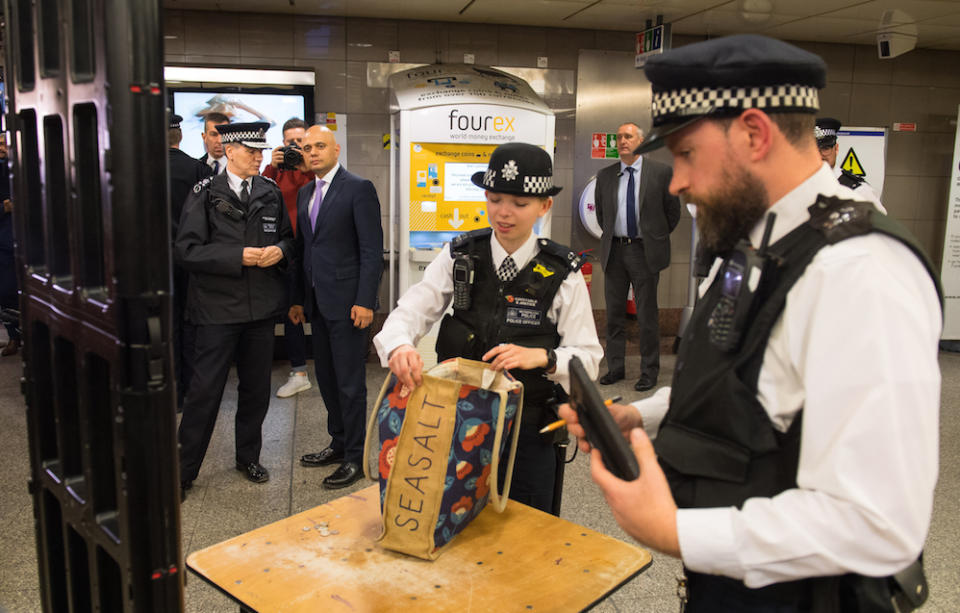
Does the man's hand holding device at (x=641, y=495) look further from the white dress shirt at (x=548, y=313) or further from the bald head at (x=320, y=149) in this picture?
the bald head at (x=320, y=149)

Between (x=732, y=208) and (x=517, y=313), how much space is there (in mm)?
1039

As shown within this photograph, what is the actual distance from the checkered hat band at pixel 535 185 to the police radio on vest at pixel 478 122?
2.96 m

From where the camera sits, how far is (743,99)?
974mm

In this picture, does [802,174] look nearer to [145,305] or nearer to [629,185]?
[145,305]

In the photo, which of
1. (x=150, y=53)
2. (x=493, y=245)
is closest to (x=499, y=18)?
(x=493, y=245)

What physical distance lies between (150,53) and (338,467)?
3078 millimetres

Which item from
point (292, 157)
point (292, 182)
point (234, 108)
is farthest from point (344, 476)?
point (234, 108)

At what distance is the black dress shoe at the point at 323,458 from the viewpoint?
3.74 metres

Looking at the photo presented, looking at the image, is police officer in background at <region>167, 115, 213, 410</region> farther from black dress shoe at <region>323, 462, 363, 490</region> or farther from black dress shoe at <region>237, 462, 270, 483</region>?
black dress shoe at <region>323, 462, 363, 490</region>

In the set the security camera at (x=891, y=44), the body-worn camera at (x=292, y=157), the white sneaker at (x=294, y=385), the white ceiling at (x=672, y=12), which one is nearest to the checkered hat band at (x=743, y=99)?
the body-worn camera at (x=292, y=157)

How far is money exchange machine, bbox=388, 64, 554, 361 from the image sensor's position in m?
4.93

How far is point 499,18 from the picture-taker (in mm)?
5840

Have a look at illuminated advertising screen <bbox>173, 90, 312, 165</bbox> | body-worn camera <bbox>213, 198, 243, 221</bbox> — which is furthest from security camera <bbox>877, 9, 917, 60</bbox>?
body-worn camera <bbox>213, 198, 243, 221</bbox>

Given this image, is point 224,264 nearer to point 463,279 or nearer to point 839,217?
point 463,279
